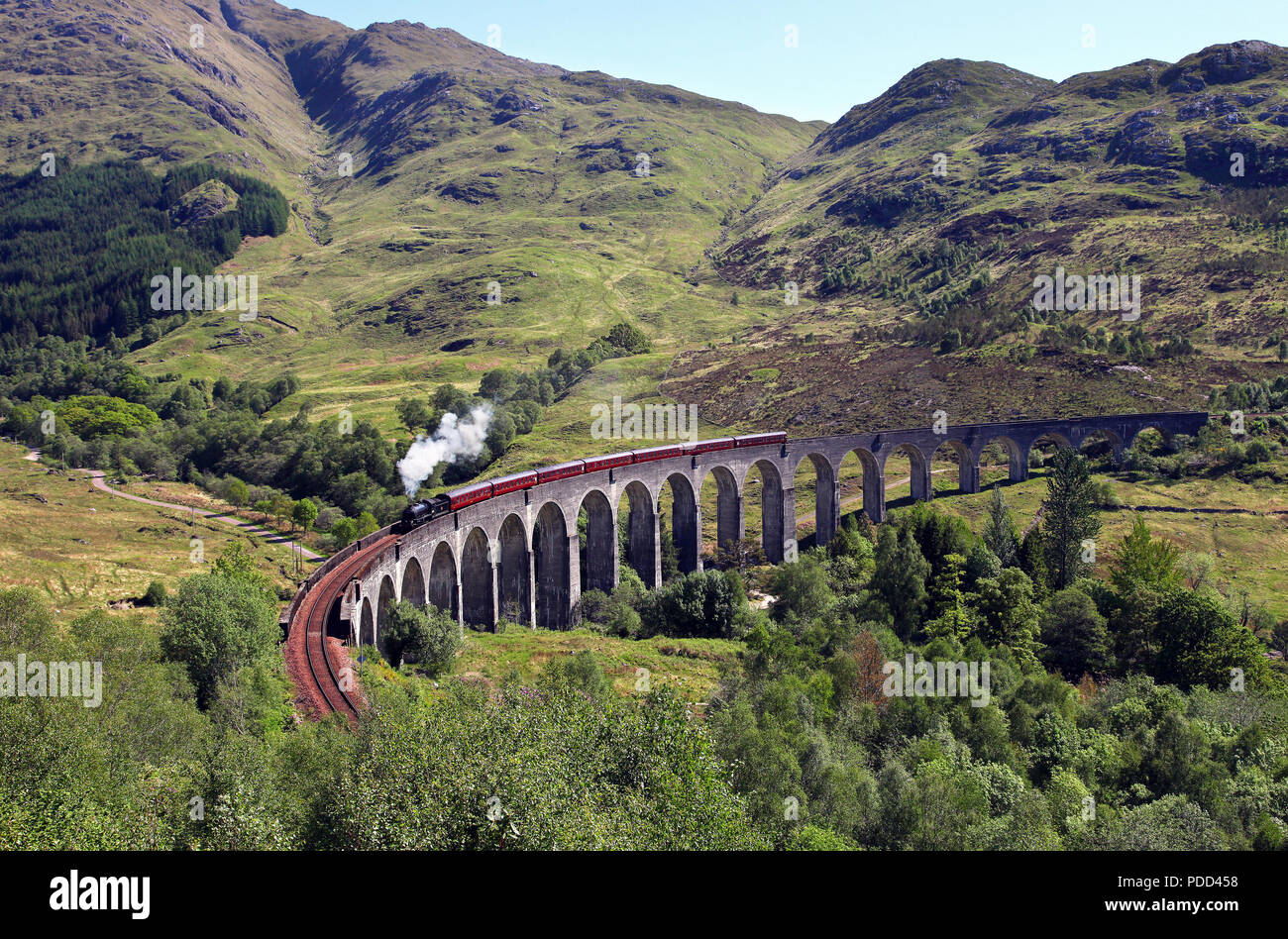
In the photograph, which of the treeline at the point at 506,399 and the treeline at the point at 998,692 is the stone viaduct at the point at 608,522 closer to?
the treeline at the point at 998,692

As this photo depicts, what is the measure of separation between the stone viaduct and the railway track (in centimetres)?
88

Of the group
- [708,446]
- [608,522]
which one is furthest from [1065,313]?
[608,522]

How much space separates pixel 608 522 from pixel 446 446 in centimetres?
4146

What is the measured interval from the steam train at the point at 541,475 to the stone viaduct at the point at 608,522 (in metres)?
0.49

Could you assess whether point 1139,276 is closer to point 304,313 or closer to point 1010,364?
point 1010,364

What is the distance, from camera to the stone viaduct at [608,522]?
49594 millimetres

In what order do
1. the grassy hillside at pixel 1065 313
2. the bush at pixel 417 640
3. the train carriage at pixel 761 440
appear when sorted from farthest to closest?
the grassy hillside at pixel 1065 313, the train carriage at pixel 761 440, the bush at pixel 417 640

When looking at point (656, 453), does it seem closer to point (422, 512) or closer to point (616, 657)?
point (616, 657)

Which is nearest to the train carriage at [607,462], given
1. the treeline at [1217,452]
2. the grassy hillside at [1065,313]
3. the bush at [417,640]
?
the bush at [417,640]

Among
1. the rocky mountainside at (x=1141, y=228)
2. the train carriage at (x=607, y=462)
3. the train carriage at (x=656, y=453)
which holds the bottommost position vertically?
the train carriage at (x=607, y=462)

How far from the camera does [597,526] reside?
67.0 m

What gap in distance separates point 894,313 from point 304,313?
123371 mm

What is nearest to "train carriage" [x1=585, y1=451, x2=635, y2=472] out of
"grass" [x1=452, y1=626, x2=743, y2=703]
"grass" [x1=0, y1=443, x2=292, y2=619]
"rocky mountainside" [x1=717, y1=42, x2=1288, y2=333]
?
"grass" [x1=452, y1=626, x2=743, y2=703]
